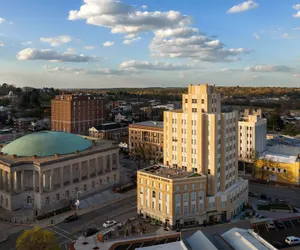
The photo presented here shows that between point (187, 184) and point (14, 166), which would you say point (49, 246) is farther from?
point (14, 166)

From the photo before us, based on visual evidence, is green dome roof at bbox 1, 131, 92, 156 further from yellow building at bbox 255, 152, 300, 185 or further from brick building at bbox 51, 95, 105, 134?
brick building at bbox 51, 95, 105, 134

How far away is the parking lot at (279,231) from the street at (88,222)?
23.4 metres

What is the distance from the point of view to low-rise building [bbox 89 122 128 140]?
13362 cm

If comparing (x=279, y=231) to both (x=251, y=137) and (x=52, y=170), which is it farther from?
(x=52, y=170)

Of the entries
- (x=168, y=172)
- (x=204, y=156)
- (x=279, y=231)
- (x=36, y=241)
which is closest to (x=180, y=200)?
(x=168, y=172)

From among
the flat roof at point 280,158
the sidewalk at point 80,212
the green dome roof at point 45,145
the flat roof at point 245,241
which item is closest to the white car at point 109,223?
the sidewalk at point 80,212

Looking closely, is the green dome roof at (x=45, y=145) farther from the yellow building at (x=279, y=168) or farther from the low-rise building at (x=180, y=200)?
the yellow building at (x=279, y=168)

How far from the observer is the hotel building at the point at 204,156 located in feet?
193

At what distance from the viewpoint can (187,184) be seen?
189 feet

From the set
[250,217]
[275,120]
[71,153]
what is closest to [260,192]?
[250,217]

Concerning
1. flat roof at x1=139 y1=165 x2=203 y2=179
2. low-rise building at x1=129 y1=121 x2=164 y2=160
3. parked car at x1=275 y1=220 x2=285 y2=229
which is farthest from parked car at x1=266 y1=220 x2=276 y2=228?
low-rise building at x1=129 y1=121 x2=164 y2=160

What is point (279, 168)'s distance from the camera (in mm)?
84125

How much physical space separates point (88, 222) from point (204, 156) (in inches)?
965

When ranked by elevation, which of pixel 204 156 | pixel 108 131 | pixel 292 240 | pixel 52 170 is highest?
pixel 204 156
